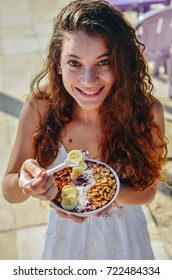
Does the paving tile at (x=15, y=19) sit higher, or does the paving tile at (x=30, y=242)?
the paving tile at (x=15, y=19)

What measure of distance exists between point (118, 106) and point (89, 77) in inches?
10.7

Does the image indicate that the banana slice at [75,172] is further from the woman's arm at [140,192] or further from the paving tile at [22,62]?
the paving tile at [22,62]

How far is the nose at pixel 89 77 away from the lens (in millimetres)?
1574

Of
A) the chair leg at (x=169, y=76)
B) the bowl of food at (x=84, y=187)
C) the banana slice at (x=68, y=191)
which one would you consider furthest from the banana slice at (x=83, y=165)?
the chair leg at (x=169, y=76)

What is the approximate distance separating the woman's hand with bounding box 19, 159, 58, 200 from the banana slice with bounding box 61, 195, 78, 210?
83mm

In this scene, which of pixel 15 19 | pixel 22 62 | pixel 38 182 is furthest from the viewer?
pixel 15 19

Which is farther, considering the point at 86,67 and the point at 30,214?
A: the point at 30,214

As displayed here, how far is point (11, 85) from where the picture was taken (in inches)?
191

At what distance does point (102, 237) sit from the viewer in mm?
2094

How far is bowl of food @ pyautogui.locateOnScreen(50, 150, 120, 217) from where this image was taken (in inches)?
64.0

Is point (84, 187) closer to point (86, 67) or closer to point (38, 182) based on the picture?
point (38, 182)

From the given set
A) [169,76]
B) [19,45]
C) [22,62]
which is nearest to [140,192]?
[169,76]

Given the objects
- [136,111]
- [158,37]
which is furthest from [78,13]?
[158,37]

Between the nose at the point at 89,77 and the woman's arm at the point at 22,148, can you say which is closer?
the nose at the point at 89,77
